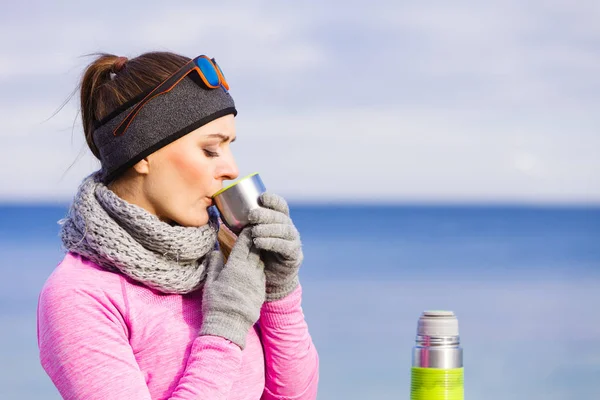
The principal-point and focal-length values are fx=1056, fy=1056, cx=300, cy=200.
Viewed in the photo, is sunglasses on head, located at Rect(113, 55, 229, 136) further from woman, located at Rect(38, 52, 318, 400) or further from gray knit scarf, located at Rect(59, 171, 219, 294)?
gray knit scarf, located at Rect(59, 171, 219, 294)

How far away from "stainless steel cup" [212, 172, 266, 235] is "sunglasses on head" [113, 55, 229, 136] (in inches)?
12.0

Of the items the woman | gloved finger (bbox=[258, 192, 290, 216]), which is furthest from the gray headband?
gloved finger (bbox=[258, 192, 290, 216])

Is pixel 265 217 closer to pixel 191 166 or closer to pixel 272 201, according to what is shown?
pixel 272 201

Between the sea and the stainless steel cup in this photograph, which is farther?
the sea

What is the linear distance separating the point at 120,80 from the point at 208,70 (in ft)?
0.79

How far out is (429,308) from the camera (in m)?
11.0

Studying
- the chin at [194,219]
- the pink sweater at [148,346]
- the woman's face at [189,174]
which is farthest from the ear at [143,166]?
the pink sweater at [148,346]

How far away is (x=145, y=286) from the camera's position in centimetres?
279

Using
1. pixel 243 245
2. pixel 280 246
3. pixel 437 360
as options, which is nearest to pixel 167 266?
pixel 243 245

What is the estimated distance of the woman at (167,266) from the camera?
103 inches

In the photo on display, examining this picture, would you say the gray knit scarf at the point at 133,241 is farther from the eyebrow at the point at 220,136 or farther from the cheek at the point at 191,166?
the eyebrow at the point at 220,136

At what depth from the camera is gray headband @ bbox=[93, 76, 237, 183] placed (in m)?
2.80

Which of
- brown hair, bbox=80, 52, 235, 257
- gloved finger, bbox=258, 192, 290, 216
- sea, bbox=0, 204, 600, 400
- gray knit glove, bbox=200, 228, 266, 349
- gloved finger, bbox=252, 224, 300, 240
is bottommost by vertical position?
gray knit glove, bbox=200, 228, 266, 349

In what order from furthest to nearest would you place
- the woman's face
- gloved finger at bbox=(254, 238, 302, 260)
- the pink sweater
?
1. the woman's face
2. gloved finger at bbox=(254, 238, 302, 260)
3. the pink sweater
